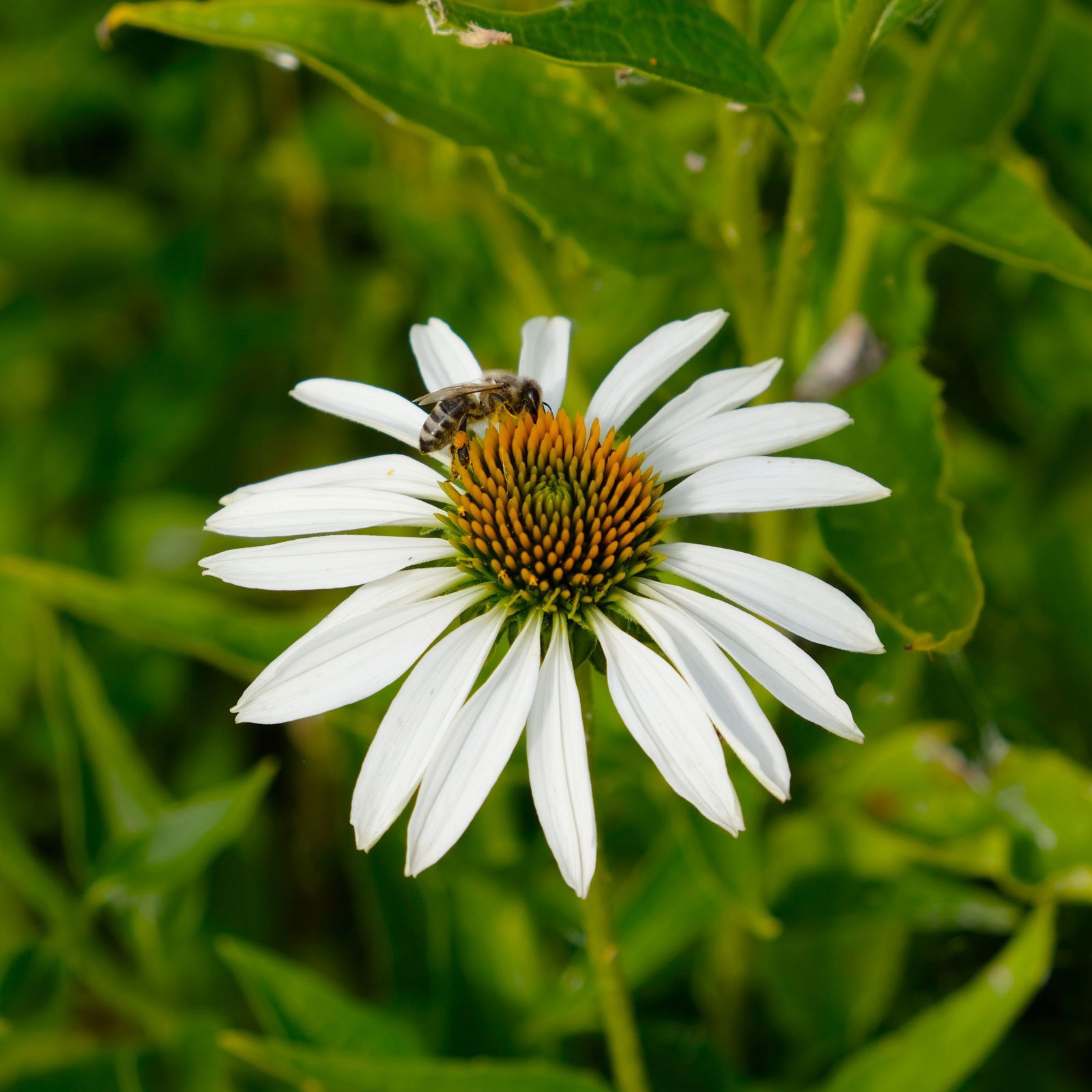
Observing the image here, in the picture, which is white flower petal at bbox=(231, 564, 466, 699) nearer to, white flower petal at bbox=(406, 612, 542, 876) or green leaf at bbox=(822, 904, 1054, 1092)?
white flower petal at bbox=(406, 612, 542, 876)

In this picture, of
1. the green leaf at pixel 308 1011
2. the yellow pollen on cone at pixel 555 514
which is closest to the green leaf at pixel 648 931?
the green leaf at pixel 308 1011

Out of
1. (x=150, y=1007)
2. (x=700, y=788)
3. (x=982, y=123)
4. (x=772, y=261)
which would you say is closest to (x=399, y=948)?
(x=150, y=1007)

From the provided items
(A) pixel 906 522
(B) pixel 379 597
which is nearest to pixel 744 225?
(A) pixel 906 522

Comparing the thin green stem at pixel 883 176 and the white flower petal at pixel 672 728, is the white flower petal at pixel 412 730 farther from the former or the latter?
the thin green stem at pixel 883 176

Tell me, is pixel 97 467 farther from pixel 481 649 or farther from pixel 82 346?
pixel 481 649

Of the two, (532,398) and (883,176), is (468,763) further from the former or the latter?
(883,176)

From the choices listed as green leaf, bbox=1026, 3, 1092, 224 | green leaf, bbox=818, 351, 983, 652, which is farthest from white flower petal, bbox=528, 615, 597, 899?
green leaf, bbox=1026, 3, 1092, 224
